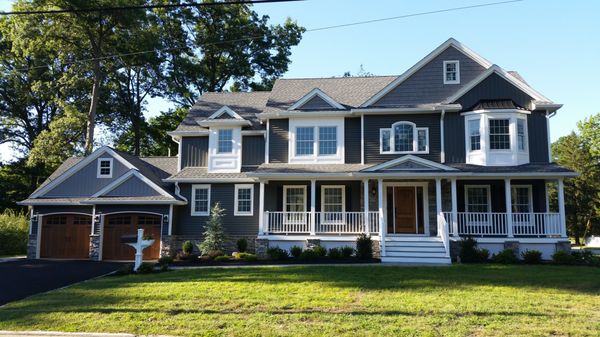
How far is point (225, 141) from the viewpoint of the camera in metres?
20.8

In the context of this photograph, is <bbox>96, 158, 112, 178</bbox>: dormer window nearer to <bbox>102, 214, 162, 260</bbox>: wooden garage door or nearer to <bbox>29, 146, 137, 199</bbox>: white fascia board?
<bbox>29, 146, 137, 199</bbox>: white fascia board

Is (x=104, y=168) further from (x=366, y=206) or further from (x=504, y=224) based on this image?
(x=504, y=224)

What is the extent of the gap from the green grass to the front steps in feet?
10.1

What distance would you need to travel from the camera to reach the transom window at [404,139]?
1880cm

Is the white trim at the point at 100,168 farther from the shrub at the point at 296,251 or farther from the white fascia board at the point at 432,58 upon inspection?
the white fascia board at the point at 432,58

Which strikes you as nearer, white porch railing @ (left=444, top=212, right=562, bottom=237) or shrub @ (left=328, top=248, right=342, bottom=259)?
shrub @ (left=328, top=248, right=342, bottom=259)

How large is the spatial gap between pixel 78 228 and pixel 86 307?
13.5 meters

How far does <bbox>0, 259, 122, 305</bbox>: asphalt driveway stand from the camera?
11.3m

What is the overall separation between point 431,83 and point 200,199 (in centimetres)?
1202

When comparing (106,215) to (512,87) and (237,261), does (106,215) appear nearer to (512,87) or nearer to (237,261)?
(237,261)

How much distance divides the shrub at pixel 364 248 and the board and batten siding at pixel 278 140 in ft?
18.1

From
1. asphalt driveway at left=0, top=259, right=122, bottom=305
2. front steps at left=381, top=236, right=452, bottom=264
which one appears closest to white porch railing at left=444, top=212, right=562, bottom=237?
front steps at left=381, top=236, right=452, bottom=264

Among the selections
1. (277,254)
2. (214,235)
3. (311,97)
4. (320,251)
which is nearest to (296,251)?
(277,254)

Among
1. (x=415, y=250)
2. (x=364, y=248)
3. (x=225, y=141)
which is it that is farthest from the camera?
(x=225, y=141)
